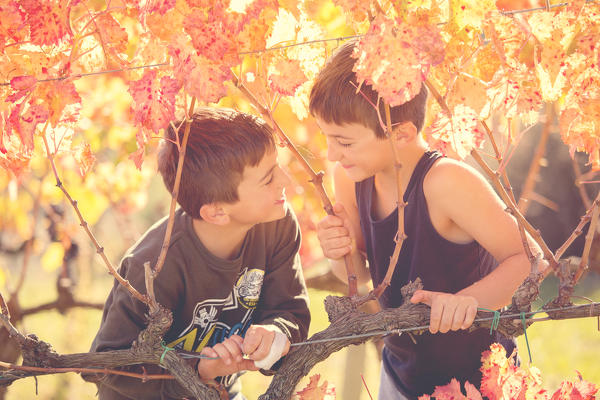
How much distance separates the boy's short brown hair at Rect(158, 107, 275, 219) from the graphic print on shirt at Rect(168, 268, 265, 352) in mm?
225

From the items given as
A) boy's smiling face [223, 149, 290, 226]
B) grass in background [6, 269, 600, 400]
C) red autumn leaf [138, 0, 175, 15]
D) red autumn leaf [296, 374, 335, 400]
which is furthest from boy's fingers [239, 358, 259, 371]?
grass in background [6, 269, 600, 400]

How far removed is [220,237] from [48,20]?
74 cm

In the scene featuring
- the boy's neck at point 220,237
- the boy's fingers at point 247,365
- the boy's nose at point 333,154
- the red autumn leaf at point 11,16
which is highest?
the red autumn leaf at point 11,16

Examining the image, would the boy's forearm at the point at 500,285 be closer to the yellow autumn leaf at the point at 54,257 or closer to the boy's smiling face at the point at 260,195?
the boy's smiling face at the point at 260,195

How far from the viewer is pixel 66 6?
1.01m

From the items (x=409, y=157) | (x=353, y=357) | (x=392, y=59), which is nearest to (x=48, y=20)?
(x=392, y=59)

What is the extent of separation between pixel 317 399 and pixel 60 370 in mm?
470

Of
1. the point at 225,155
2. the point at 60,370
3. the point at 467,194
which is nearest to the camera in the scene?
the point at 60,370

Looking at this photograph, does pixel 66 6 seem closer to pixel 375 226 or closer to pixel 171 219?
pixel 171 219

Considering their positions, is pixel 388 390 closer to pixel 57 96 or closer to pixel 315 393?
pixel 315 393

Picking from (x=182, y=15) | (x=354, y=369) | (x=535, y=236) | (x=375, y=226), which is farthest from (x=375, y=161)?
(x=354, y=369)

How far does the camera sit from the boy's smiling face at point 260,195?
1548 millimetres

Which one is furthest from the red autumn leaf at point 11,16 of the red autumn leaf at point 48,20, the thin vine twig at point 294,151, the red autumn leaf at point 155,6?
the thin vine twig at point 294,151

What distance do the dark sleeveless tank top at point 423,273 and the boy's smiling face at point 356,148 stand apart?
0.12 metres
